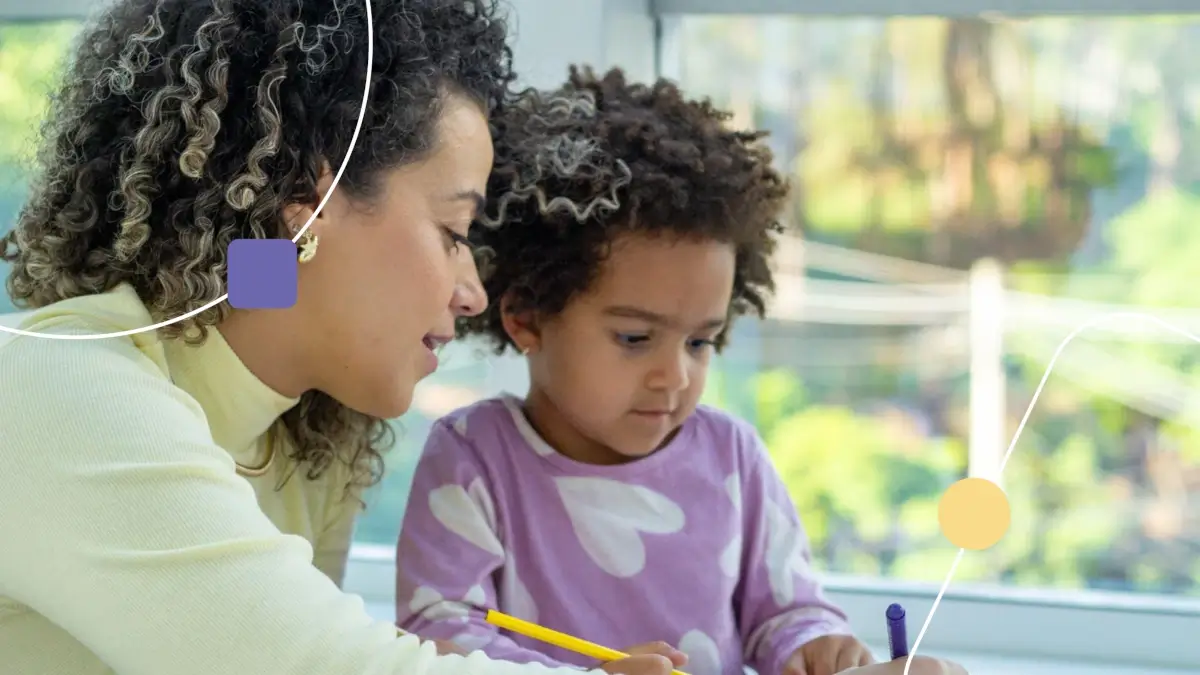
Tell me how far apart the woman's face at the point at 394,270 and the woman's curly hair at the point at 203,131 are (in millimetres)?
19

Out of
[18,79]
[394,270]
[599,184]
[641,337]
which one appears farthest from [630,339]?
A: [18,79]

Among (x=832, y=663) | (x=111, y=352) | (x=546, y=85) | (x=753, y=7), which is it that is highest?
(x=753, y=7)

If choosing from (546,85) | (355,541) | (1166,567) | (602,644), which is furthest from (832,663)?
(355,541)

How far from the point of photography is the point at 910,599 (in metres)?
1.49

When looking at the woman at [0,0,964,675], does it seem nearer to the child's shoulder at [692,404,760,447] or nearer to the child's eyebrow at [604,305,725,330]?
the child's eyebrow at [604,305,725,330]

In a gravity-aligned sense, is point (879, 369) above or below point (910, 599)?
above

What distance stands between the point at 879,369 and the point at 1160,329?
0.92ft

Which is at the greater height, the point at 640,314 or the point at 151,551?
the point at 640,314

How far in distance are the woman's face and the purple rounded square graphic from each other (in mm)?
79

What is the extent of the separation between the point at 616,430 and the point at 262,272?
0.40m

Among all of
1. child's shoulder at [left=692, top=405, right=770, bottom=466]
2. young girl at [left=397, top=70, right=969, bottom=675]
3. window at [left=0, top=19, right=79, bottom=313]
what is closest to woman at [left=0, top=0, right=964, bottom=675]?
young girl at [left=397, top=70, right=969, bottom=675]

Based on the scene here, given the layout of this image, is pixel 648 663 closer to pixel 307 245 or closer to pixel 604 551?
pixel 604 551

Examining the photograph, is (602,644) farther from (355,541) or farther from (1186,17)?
(1186,17)

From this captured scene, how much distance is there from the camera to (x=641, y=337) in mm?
1202
